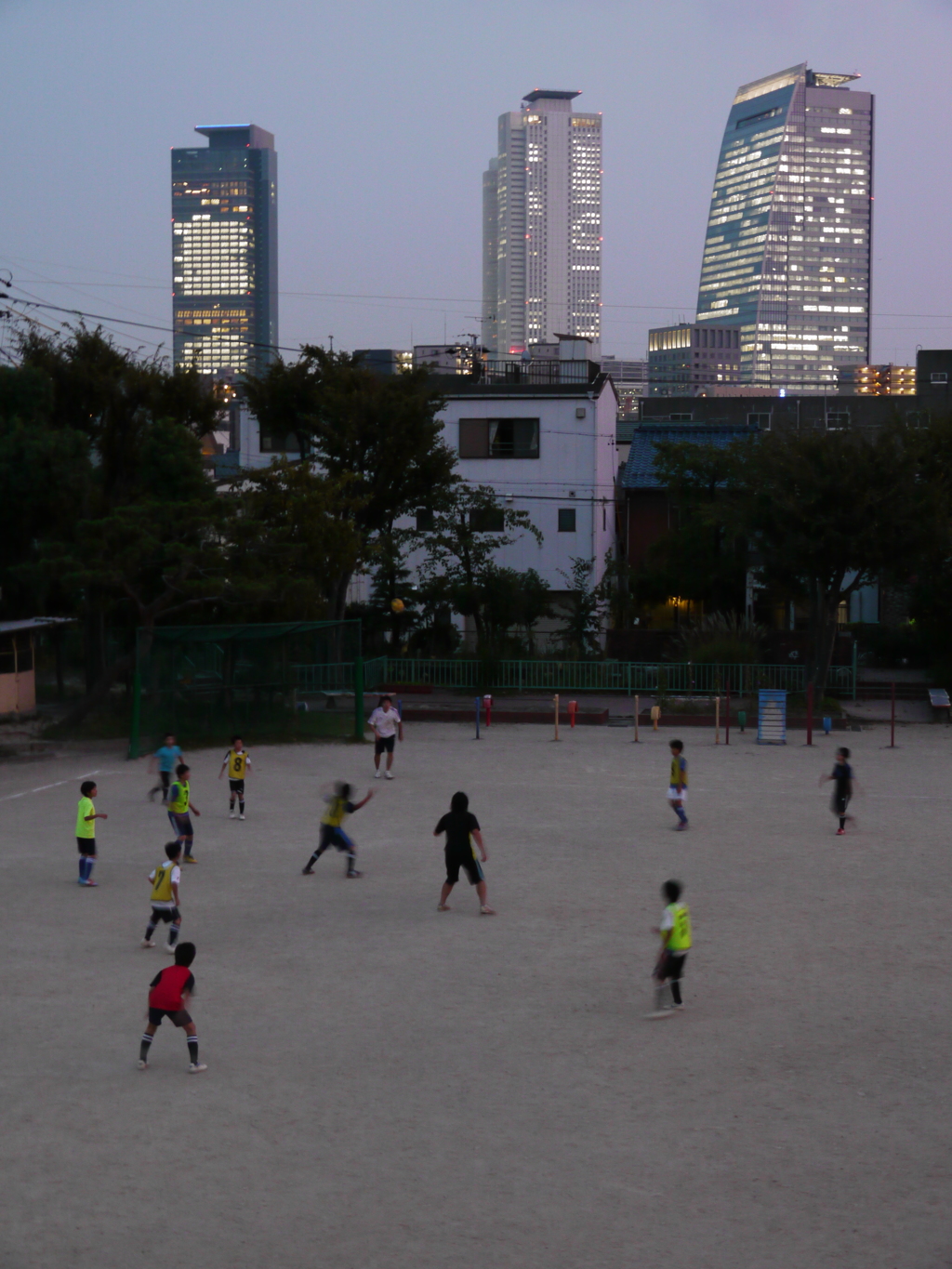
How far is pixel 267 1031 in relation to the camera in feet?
32.9

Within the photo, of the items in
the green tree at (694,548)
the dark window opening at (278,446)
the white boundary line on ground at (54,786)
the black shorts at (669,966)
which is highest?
the dark window opening at (278,446)

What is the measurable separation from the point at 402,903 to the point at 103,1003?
14.5ft

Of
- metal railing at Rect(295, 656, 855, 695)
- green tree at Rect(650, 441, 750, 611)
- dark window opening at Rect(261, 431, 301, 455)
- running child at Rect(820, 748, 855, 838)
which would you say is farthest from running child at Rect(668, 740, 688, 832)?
dark window opening at Rect(261, 431, 301, 455)

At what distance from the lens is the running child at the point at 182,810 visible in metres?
15.9

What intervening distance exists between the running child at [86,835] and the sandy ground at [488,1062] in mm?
264

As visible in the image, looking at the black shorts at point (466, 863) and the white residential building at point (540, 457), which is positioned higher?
the white residential building at point (540, 457)

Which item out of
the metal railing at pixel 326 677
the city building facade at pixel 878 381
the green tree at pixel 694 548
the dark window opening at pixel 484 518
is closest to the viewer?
the metal railing at pixel 326 677

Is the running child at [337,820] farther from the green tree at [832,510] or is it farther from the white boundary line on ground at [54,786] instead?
the green tree at [832,510]

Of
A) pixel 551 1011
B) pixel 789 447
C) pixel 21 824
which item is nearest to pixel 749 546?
pixel 789 447

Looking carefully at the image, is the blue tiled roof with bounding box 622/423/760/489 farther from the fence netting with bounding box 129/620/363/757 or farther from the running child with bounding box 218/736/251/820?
the running child with bounding box 218/736/251/820

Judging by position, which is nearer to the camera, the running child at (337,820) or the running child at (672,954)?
the running child at (672,954)

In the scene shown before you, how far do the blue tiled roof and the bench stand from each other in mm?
18577

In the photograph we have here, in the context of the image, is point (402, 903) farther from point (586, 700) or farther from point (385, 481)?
point (385, 481)

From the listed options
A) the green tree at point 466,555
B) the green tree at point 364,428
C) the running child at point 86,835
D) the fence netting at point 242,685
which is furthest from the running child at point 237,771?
the green tree at point 466,555
